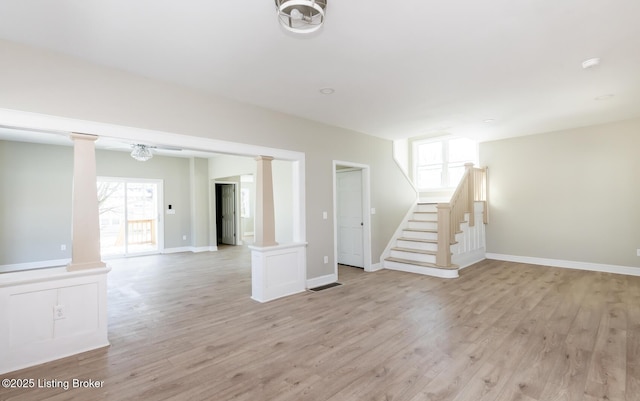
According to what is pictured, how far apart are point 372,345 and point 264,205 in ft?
7.83

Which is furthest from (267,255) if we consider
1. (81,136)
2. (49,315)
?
(81,136)

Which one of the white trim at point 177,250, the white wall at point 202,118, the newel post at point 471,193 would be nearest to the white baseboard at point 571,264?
the newel post at point 471,193

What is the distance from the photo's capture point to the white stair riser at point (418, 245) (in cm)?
604

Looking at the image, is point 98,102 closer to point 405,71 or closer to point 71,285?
point 71,285

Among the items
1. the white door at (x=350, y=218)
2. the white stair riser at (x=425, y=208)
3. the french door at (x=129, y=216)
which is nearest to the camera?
the white door at (x=350, y=218)

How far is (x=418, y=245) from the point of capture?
20.5 ft

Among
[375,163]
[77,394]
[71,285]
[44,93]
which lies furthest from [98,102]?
[375,163]

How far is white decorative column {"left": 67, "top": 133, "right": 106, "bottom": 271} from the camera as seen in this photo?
9.46 ft

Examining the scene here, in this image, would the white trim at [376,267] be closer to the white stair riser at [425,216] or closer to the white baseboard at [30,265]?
the white stair riser at [425,216]

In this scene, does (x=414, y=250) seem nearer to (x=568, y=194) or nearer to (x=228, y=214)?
(x=568, y=194)

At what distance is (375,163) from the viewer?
244 inches

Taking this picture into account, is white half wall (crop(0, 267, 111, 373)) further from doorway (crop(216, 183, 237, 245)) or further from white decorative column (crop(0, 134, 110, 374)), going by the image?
doorway (crop(216, 183, 237, 245))

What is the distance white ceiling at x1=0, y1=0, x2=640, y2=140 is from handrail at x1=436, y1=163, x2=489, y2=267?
6.92ft

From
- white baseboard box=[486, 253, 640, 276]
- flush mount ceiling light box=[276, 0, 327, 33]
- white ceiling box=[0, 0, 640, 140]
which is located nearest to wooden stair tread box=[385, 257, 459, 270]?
white baseboard box=[486, 253, 640, 276]
